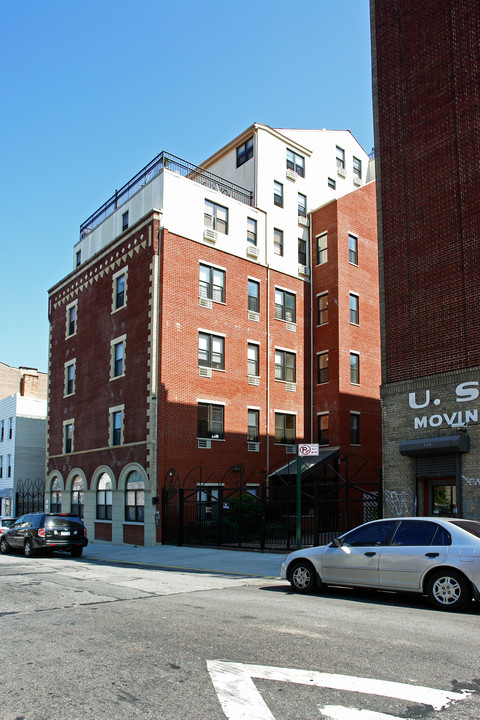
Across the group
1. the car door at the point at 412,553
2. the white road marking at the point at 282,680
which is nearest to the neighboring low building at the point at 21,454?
the car door at the point at 412,553

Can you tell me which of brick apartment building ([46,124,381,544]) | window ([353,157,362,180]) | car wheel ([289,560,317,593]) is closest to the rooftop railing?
brick apartment building ([46,124,381,544])

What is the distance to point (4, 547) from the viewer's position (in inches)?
927

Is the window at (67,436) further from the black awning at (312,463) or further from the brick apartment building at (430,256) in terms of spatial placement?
the brick apartment building at (430,256)

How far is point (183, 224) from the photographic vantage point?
2898cm

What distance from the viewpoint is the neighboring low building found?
4175 centimetres

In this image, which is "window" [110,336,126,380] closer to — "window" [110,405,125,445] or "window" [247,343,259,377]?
"window" [110,405,125,445]

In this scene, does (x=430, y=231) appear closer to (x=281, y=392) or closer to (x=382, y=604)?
(x=382, y=604)

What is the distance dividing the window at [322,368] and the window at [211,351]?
5921 millimetres

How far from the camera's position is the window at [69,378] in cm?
3497

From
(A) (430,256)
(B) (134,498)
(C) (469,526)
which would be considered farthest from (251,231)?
(C) (469,526)

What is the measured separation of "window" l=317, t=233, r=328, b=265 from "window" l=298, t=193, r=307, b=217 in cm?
177

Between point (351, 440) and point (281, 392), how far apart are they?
413 centimetres

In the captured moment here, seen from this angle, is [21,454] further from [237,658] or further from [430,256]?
[237,658]

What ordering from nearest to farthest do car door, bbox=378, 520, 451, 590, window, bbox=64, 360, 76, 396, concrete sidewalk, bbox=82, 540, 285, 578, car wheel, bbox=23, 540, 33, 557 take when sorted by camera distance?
car door, bbox=378, 520, 451, 590
concrete sidewalk, bbox=82, 540, 285, 578
car wheel, bbox=23, 540, 33, 557
window, bbox=64, 360, 76, 396
